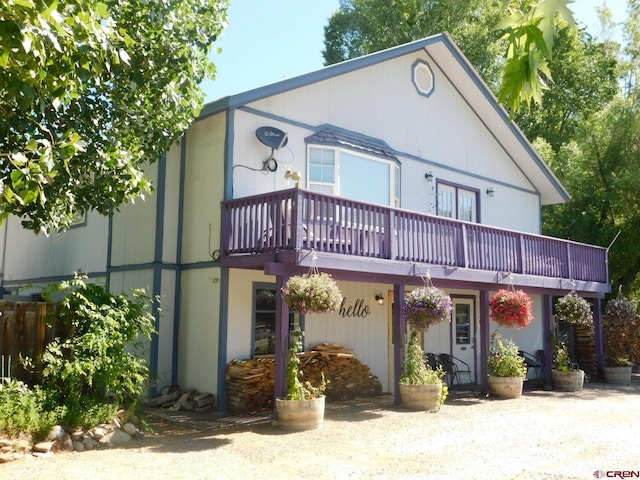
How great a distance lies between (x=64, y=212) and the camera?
30.9 ft

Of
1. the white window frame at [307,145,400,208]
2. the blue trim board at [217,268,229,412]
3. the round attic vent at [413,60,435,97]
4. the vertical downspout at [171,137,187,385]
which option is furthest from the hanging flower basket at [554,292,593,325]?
the vertical downspout at [171,137,187,385]

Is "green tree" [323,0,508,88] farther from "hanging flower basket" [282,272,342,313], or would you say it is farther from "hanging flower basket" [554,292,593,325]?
"hanging flower basket" [282,272,342,313]

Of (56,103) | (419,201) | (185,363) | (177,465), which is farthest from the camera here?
(419,201)

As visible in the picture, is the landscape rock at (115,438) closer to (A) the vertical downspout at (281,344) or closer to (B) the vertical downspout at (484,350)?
(A) the vertical downspout at (281,344)

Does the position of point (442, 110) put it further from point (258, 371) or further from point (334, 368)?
point (258, 371)

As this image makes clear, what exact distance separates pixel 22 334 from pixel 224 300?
332cm

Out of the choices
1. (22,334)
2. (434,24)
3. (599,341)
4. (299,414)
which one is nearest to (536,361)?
(599,341)

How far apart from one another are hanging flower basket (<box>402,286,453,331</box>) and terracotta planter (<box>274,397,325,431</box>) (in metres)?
2.67

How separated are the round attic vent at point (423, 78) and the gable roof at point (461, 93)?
1.19ft

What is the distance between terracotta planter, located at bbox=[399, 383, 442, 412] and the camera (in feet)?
36.3

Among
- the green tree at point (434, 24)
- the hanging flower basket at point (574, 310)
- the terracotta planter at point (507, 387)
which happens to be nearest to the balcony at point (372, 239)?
the hanging flower basket at point (574, 310)

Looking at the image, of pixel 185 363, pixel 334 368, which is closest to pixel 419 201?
pixel 334 368

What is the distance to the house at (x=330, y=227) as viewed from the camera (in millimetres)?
10727

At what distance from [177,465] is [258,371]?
367 cm
